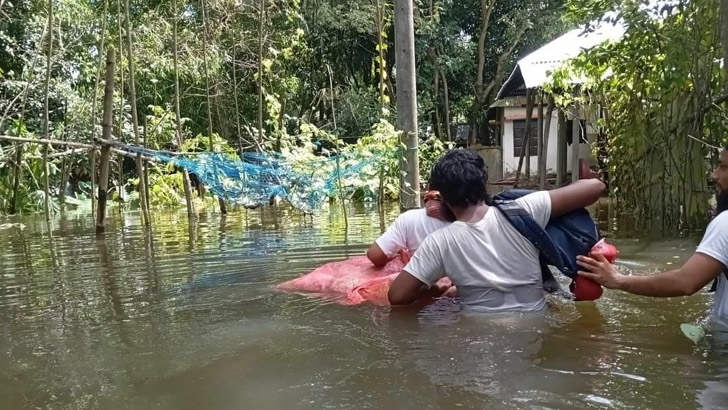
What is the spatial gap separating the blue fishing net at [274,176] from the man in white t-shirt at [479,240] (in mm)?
7190

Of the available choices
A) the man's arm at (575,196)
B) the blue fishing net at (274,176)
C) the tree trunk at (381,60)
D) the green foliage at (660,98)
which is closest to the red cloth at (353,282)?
the man's arm at (575,196)

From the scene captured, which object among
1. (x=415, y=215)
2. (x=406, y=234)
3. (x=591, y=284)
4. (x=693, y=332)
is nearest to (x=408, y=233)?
(x=406, y=234)

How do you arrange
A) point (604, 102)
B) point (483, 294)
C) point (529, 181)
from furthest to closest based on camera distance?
point (529, 181) → point (604, 102) → point (483, 294)

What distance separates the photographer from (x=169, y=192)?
15469mm

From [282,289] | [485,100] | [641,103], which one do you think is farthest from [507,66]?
[282,289]

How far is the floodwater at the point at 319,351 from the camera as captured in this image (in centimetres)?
258

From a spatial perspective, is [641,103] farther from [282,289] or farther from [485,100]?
[485,100]

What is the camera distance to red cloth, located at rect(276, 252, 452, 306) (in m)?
4.27

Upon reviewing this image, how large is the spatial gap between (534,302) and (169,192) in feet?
42.9

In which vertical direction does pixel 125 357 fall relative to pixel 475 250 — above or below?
below

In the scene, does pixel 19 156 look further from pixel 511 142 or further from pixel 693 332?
pixel 511 142

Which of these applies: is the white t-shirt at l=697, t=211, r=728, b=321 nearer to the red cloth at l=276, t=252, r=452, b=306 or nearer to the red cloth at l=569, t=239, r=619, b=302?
the red cloth at l=569, t=239, r=619, b=302

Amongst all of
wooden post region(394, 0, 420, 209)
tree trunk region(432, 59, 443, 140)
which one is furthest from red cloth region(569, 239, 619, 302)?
tree trunk region(432, 59, 443, 140)

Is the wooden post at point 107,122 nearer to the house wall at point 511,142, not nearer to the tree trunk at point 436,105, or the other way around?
the tree trunk at point 436,105
